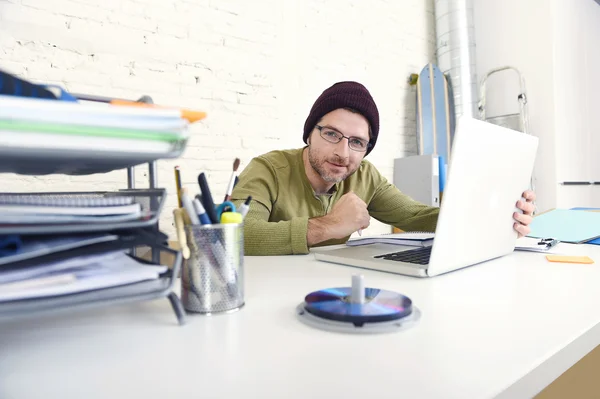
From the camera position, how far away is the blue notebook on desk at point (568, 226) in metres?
1.17

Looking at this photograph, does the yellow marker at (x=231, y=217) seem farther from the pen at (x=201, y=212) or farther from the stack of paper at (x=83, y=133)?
the stack of paper at (x=83, y=133)

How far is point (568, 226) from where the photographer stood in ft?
4.24

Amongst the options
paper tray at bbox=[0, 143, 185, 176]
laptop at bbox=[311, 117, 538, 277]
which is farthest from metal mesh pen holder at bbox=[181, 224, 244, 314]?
laptop at bbox=[311, 117, 538, 277]

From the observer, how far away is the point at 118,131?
1.19 ft

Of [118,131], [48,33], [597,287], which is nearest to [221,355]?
[118,131]

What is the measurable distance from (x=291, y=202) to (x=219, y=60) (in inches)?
44.6

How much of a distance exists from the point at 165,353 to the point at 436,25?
11.6 feet

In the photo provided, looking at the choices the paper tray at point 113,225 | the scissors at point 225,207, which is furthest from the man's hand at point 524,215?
the paper tray at point 113,225

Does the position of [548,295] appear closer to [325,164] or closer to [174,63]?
[325,164]

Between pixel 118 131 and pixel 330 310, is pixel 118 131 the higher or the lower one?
the higher one

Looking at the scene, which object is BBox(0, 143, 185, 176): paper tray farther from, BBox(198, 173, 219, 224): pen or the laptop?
the laptop

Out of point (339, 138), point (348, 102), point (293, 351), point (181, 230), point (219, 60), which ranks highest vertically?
point (219, 60)

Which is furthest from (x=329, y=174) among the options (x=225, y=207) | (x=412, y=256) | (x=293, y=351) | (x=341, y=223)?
(x=293, y=351)

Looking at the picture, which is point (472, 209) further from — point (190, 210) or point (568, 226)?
point (568, 226)
